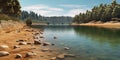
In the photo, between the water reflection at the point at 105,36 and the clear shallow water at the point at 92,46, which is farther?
the water reflection at the point at 105,36

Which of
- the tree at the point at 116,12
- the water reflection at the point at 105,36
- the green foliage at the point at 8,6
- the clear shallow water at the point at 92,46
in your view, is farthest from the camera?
the tree at the point at 116,12

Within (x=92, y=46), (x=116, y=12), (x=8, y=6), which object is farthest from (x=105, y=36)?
(x=116, y=12)

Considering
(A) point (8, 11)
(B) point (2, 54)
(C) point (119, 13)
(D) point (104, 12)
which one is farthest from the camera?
(D) point (104, 12)

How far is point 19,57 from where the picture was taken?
60.6 ft

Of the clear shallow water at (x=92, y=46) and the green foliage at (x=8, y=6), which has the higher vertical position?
the green foliage at (x=8, y=6)

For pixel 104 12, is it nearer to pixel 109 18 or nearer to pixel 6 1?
pixel 109 18

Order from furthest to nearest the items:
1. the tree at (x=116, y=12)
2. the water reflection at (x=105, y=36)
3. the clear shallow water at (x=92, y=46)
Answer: the tree at (x=116, y=12), the water reflection at (x=105, y=36), the clear shallow water at (x=92, y=46)

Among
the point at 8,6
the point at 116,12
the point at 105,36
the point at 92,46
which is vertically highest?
the point at 8,6

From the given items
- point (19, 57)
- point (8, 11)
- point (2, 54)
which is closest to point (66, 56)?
point (19, 57)

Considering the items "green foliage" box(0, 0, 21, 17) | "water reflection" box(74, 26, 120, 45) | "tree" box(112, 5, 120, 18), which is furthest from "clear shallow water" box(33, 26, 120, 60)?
"tree" box(112, 5, 120, 18)

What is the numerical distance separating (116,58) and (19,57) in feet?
31.3

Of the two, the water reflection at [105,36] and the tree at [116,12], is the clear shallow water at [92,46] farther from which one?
the tree at [116,12]

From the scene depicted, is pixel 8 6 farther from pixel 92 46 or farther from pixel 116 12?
pixel 116 12

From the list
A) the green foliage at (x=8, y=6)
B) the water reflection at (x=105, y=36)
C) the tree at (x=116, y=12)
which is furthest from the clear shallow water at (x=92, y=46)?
the tree at (x=116, y=12)
